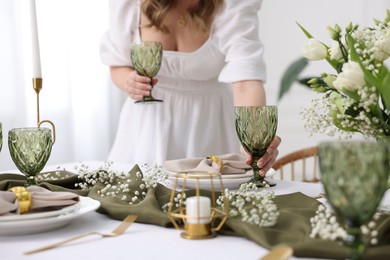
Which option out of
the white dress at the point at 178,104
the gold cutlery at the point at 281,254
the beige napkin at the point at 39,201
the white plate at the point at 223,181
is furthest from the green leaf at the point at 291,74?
the gold cutlery at the point at 281,254

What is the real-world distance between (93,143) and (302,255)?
2910mm

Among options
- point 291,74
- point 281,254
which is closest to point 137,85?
point 281,254

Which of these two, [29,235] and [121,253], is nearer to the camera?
[121,253]

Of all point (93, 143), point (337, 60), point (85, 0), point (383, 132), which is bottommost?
point (93, 143)

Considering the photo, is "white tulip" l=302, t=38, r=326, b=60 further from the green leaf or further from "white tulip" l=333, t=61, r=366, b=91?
the green leaf

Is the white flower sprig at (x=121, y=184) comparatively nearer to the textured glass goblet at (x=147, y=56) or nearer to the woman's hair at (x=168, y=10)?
the textured glass goblet at (x=147, y=56)

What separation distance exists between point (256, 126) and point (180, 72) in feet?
3.07

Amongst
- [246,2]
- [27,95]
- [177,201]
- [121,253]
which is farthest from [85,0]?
[121,253]

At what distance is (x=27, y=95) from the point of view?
3150mm

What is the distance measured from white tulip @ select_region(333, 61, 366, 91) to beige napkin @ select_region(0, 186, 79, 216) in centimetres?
53

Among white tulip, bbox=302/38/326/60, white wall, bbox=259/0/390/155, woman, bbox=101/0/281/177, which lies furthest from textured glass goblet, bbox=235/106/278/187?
white wall, bbox=259/0/390/155

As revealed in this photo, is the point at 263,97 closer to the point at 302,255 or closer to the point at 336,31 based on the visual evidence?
the point at 336,31

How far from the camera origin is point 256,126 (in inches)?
53.6

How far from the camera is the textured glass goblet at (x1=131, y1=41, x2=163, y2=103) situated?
1934 millimetres
